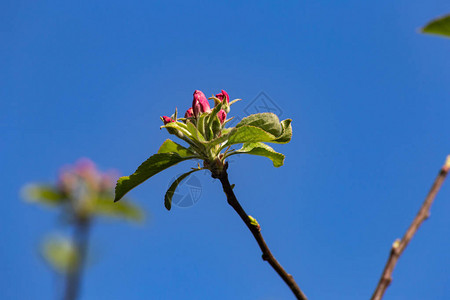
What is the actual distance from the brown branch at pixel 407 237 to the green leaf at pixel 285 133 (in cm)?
86

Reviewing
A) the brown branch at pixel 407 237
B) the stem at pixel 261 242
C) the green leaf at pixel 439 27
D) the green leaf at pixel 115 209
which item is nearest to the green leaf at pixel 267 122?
the stem at pixel 261 242

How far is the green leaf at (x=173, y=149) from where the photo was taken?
2059mm

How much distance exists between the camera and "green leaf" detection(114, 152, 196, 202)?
6.66ft

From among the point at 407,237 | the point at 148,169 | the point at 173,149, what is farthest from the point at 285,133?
the point at 407,237

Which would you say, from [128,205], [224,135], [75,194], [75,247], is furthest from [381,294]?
[128,205]

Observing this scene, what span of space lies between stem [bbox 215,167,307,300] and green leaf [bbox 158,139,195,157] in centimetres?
23

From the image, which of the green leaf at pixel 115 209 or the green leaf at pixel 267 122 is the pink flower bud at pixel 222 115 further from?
the green leaf at pixel 115 209

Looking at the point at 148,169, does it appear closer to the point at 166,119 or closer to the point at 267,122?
the point at 166,119

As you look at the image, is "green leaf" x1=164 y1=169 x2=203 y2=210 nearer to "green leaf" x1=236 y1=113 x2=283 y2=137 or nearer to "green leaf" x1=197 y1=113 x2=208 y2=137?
"green leaf" x1=197 y1=113 x2=208 y2=137

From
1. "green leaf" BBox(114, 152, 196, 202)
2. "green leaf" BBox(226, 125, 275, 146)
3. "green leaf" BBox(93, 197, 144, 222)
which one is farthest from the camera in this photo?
"green leaf" BBox(93, 197, 144, 222)

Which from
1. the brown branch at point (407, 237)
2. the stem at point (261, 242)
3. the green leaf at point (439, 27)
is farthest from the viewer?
the stem at point (261, 242)

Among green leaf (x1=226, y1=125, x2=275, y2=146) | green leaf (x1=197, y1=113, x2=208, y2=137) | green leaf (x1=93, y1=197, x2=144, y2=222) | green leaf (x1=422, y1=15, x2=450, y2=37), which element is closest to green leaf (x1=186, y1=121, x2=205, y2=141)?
green leaf (x1=197, y1=113, x2=208, y2=137)

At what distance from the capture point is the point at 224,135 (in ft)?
6.47

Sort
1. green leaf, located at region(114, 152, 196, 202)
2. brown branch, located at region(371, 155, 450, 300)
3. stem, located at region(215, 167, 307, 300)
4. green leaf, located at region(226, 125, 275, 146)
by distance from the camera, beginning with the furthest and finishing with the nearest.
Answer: green leaf, located at region(114, 152, 196, 202), green leaf, located at region(226, 125, 275, 146), stem, located at region(215, 167, 307, 300), brown branch, located at region(371, 155, 450, 300)
